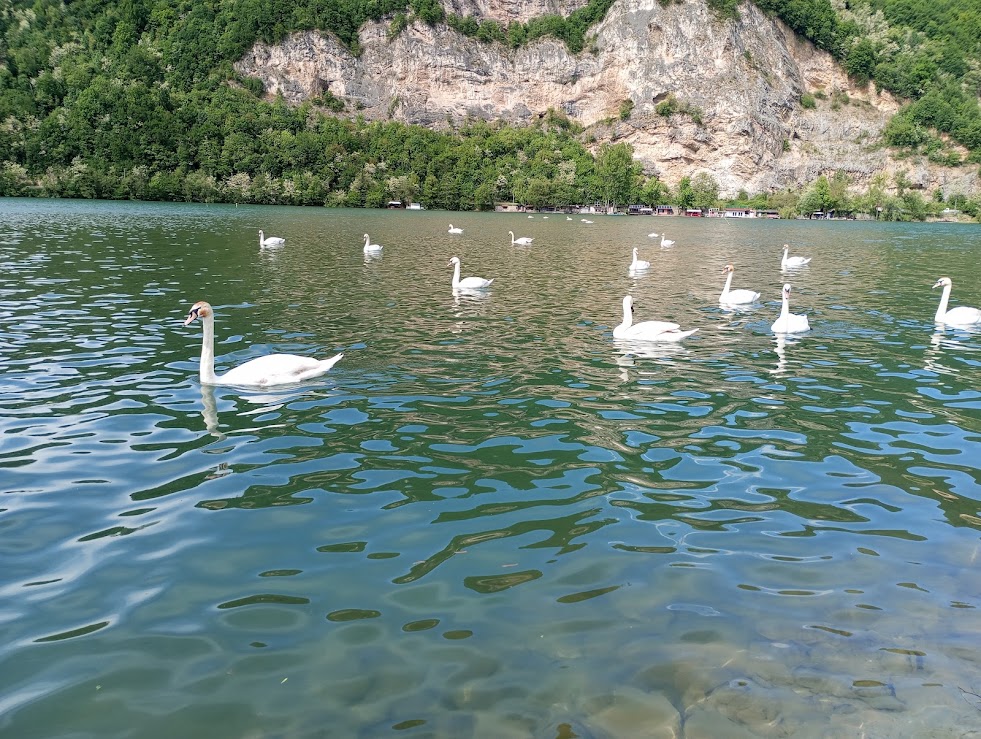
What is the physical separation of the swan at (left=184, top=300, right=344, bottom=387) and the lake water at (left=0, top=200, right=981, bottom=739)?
41cm

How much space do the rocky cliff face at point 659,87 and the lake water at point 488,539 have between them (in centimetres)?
16902

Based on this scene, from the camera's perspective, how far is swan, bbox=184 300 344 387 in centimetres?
1143

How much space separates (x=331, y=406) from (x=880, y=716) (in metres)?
8.25

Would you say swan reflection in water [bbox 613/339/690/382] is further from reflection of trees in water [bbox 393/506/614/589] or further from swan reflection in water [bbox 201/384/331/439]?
reflection of trees in water [bbox 393/506/614/589]

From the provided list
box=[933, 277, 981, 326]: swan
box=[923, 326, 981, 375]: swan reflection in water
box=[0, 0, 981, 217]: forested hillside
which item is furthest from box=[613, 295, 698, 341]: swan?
box=[0, 0, 981, 217]: forested hillside

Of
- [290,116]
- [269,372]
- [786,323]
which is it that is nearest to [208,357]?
[269,372]

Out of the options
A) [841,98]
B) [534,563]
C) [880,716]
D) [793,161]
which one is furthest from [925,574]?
[841,98]

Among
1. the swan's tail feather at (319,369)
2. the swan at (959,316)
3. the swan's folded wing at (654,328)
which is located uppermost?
the swan at (959,316)

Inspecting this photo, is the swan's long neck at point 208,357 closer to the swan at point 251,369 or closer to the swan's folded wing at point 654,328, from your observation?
the swan at point 251,369

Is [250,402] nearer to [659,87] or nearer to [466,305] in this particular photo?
[466,305]

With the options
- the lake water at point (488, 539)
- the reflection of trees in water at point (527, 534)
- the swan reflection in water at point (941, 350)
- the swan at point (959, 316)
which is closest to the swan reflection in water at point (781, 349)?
the lake water at point (488, 539)

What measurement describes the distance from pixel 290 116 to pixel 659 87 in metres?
90.0

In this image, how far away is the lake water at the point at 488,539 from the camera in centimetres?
462

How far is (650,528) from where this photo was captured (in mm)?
7098
